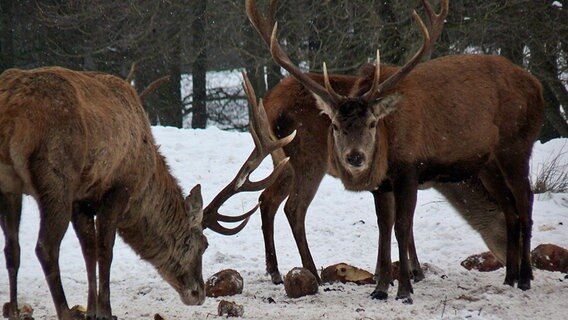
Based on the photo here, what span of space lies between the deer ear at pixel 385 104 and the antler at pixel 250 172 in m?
0.71

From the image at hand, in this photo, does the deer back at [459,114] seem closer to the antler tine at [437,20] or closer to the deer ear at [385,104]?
the deer ear at [385,104]

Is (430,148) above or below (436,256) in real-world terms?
above

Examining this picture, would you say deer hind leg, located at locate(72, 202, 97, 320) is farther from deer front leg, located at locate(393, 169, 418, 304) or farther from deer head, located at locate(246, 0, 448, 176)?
deer front leg, located at locate(393, 169, 418, 304)

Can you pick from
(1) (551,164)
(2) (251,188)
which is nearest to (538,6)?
(1) (551,164)

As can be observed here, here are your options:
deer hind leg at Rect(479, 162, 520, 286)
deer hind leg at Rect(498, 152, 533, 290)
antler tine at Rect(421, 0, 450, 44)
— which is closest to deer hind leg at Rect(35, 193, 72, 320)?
antler tine at Rect(421, 0, 450, 44)

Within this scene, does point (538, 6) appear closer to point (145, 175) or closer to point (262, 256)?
point (262, 256)

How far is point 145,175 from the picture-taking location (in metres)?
6.62

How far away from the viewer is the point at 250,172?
707cm

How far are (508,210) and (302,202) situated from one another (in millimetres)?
1875

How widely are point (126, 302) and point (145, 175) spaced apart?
1.23 meters

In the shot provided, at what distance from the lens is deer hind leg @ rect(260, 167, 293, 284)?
320 inches

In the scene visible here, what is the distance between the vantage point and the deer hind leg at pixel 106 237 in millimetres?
6270

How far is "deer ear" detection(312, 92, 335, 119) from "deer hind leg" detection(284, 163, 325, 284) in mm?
801

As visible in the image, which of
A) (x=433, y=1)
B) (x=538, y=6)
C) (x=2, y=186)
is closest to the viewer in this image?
(x=2, y=186)
